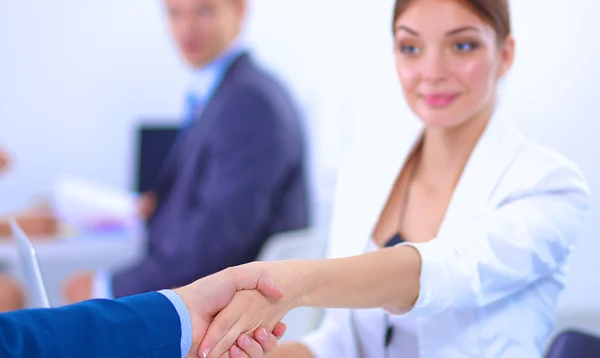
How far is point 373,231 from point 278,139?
3.04 ft

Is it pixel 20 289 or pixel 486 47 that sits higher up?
pixel 486 47

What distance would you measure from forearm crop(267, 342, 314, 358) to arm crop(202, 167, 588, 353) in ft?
0.75

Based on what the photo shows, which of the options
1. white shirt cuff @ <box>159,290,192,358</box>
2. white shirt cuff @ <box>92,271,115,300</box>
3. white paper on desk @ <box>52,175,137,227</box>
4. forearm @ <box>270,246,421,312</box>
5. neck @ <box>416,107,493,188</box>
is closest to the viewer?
white shirt cuff @ <box>159,290,192,358</box>

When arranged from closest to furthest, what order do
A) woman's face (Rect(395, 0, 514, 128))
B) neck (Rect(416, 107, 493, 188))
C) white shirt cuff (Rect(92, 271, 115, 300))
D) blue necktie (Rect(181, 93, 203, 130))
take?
woman's face (Rect(395, 0, 514, 128)) → neck (Rect(416, 107, 493, 188)) → white shirt cuff (Rect(92, 271, 115, 300)) → blue necktie (Rect(181, 93, 203, 130))

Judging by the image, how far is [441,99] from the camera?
4.11 feet

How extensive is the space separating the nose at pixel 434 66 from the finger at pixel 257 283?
456 mm

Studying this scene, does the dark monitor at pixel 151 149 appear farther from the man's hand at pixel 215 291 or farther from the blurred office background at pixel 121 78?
the man's hand at pixel 215 291

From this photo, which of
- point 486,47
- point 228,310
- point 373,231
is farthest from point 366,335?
point 486,47

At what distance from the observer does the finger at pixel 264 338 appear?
1021mm

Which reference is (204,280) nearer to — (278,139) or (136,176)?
(278,139)

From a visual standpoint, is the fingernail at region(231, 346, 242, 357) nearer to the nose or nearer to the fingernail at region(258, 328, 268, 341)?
the fingernail at region(258, 328, 268, 341)

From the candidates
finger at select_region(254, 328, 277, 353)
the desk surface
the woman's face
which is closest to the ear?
the woman's face

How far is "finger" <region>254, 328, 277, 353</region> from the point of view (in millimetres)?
1021

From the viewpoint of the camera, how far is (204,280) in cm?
100
